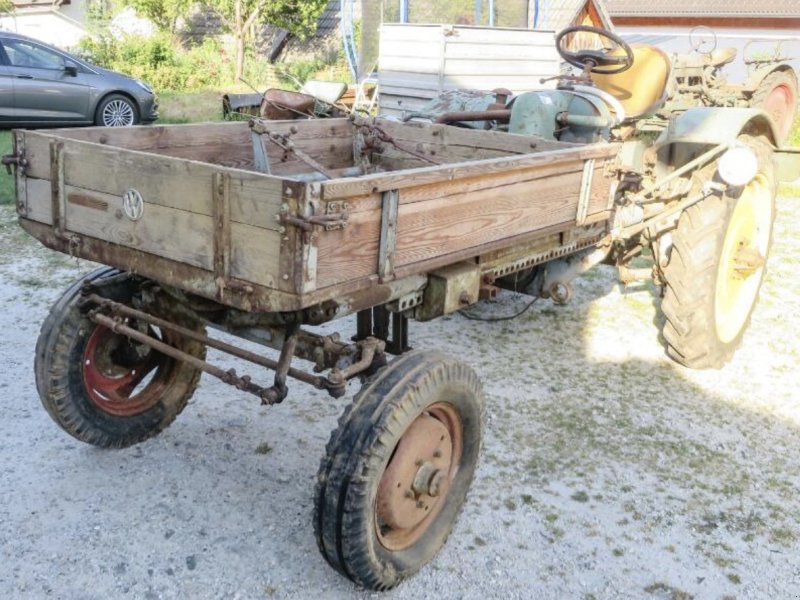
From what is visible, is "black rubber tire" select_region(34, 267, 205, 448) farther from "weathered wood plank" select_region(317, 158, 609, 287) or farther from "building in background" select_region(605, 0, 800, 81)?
"building in background" select_region(605, 0, 800, 81)

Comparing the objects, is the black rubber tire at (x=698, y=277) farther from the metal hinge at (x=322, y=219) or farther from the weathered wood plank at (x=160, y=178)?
the weathered wood plank at (x=160, y=178)

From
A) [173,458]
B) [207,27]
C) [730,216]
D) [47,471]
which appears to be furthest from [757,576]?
[207,27]

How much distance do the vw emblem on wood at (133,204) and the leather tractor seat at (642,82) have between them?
3054 mm

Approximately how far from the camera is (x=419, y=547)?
2.76 m

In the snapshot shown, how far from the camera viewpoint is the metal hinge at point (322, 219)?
2.15 meters

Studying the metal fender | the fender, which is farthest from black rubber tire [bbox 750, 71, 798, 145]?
the metal fender

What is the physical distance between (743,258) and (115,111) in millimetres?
9651

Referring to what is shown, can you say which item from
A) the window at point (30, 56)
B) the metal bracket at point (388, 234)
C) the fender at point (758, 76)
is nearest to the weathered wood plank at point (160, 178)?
the metal bracket at point (388, 234)

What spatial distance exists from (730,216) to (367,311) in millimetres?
2229

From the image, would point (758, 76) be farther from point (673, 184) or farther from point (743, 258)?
point (673, 184)

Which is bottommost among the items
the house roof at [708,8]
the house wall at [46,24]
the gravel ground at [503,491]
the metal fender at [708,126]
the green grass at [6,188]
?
the gravel ground at [503,491]

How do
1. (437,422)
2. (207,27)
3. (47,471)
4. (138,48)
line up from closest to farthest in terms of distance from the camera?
(437,422) → (47,471) → (138,48) → (207,27)

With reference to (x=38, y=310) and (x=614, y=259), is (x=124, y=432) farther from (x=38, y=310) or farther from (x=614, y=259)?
(x=614, y=259)

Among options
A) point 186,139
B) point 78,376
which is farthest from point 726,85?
point 78,376
